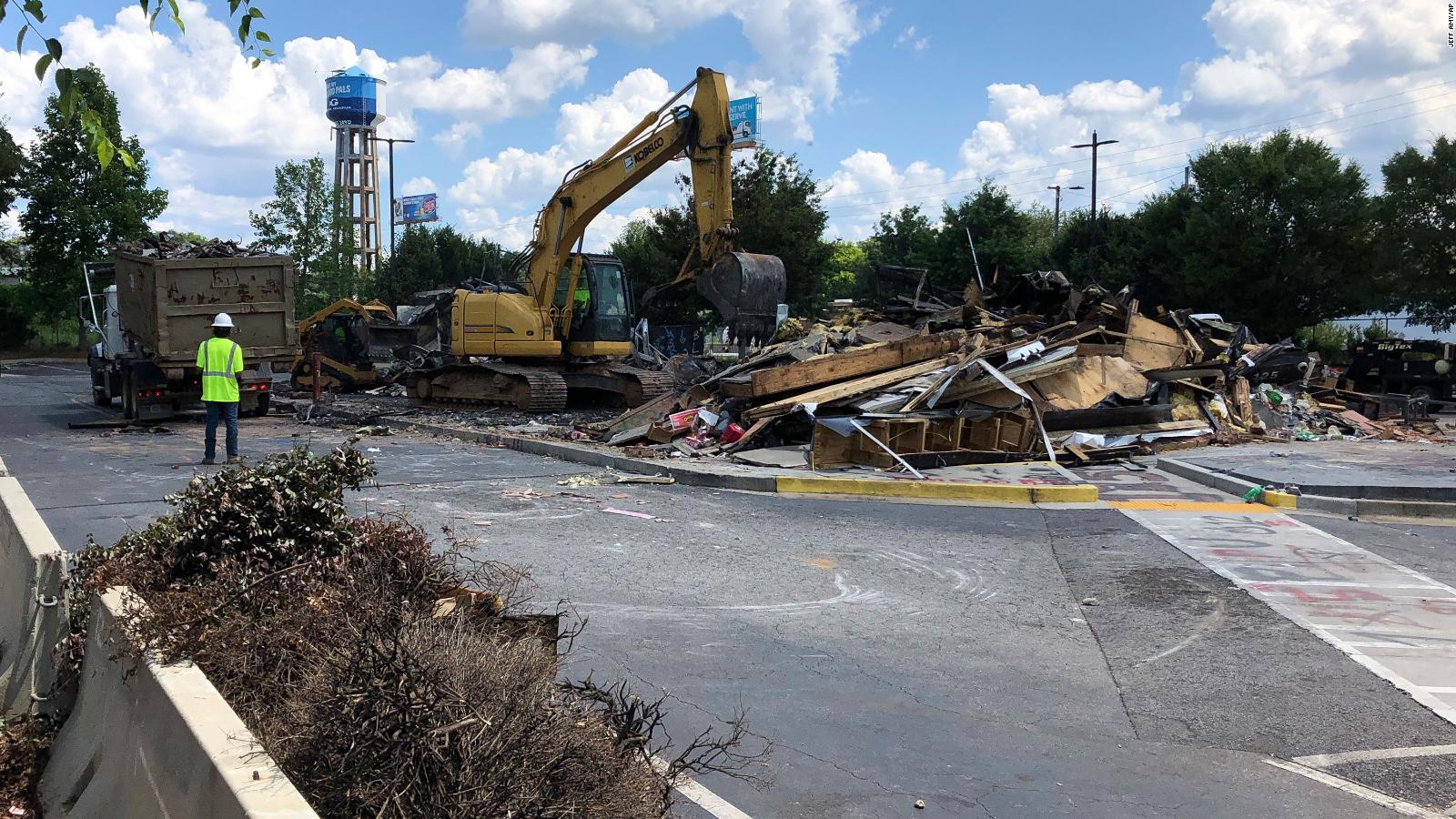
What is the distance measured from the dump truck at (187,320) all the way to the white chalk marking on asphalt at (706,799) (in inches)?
610

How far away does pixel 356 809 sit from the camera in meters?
2.84

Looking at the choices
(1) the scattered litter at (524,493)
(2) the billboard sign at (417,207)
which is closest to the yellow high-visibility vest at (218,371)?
(1) the scattered litter at (524,493)

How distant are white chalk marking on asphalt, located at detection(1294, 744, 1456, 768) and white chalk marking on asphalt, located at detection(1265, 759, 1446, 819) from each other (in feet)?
0.24

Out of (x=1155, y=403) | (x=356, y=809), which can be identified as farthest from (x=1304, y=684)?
(x=1155, y=403)

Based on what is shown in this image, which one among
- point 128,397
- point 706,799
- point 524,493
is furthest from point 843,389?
point 128,397

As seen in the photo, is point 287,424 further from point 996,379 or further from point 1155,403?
point 1155,403

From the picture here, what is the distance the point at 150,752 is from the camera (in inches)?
136

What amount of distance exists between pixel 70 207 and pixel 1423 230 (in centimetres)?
4675

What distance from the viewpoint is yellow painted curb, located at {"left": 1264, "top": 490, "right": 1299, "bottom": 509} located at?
37.9 ft

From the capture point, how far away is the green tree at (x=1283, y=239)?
123 feet

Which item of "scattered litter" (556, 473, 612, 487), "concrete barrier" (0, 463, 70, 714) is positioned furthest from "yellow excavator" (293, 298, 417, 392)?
"concrete barrier" (0, 463, 70, 714)

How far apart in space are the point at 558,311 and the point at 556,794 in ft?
60.2

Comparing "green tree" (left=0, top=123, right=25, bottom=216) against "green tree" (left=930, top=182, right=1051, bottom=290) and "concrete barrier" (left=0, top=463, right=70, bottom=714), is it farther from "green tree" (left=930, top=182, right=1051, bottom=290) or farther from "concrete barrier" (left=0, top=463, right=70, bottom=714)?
"concrete barrier" (left=0, top=463, right=70, bottom=714)

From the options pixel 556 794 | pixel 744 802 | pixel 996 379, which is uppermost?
pixel 996 379
